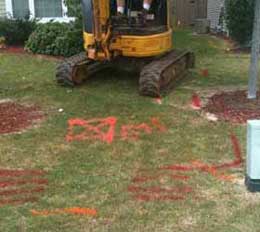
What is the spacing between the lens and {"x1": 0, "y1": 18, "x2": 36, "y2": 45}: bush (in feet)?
51.0

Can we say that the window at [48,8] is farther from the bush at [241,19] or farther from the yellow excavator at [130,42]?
the yellow excavator at [130,42]

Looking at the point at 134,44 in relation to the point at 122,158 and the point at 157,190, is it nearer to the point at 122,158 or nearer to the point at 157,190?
the point at 122,158

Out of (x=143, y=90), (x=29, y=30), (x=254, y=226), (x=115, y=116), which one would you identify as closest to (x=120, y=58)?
(x=143, y=90)

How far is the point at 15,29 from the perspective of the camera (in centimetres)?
1562

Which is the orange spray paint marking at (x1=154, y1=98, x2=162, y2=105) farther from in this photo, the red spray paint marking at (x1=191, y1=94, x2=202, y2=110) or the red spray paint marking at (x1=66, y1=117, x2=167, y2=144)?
the red spray paint marking at (x1=66, y1=117, x2=167, y2=144)

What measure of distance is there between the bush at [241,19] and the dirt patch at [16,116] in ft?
26.0

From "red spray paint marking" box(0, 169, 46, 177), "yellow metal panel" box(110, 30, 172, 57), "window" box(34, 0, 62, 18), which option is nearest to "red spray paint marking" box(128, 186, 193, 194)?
"red spray paint marking" box(0, 169, 46, 177)

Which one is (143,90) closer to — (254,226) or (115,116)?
(115,116)

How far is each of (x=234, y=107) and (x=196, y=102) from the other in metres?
0.73

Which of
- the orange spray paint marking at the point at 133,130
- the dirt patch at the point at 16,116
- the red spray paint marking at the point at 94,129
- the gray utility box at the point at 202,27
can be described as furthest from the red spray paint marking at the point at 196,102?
the gray utility box at the point at 202,27

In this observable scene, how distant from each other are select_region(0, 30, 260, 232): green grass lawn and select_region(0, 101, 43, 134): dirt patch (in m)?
0.20

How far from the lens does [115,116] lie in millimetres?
9070

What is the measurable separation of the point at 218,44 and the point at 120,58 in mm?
6032

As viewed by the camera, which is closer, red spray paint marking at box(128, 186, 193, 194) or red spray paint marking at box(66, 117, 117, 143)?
red spray paint marking at box(128, 186, 193, 194)
